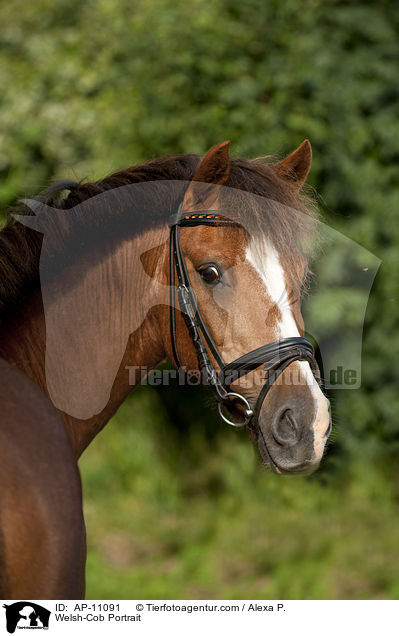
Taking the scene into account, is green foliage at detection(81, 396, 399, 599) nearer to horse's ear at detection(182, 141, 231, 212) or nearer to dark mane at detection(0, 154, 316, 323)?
dark mane at detection(0, 154, 316, 323)

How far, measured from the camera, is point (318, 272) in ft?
16.3

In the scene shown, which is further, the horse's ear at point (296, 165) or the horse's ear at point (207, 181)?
the horse's ear at point (296, 165)

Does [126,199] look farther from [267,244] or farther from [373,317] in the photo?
[373,317]

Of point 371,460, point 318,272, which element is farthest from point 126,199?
point 371,460

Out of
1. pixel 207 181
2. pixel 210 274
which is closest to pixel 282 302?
pixel 210 274

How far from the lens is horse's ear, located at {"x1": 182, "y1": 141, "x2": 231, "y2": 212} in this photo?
6.82 feet

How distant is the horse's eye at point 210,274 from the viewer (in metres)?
2.08

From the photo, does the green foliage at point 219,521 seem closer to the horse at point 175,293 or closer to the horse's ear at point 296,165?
the horse at point 175,293

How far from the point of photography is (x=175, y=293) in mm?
2166

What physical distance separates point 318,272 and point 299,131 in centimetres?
124
